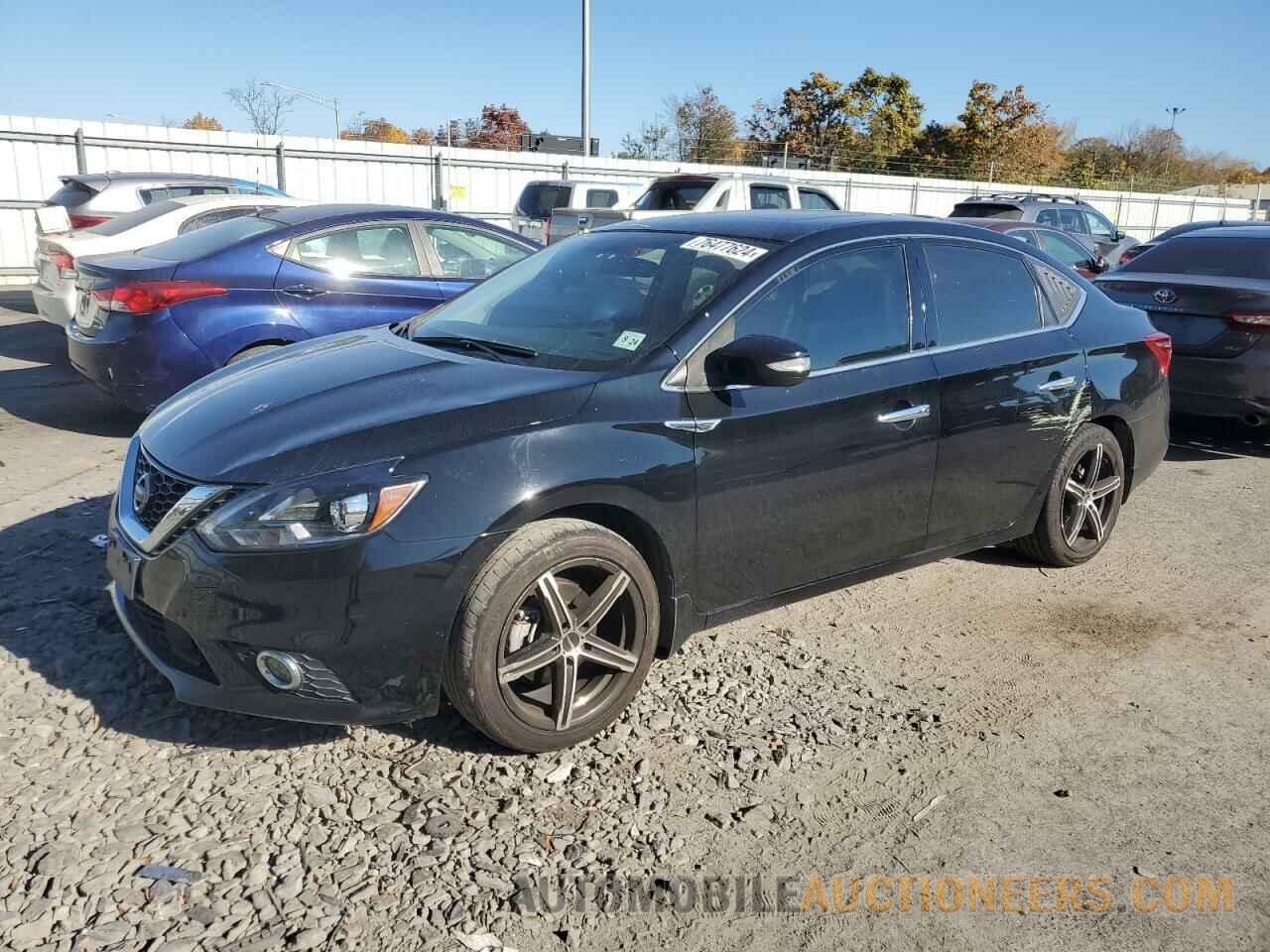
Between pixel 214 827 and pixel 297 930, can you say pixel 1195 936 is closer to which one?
pixel 297 930

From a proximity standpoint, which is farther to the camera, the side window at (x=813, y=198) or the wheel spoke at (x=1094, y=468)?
the side window at (x=813, y=198)

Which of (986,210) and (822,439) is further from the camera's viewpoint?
(986,210)

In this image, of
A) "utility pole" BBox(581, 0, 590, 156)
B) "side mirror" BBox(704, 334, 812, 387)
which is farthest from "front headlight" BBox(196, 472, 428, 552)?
"utility pole" BBox(581, 0, 590, 156)

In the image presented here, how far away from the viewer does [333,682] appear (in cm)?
291

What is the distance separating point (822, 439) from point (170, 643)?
2.30 metres

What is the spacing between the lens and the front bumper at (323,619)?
9.30 ft

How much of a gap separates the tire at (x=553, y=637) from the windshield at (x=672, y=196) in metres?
10.4

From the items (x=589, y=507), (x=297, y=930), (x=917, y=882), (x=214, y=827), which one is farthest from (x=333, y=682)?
(x=917, y=882)

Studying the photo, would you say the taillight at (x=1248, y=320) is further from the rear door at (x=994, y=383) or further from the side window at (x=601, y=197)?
the side window at (x=601, y=197)

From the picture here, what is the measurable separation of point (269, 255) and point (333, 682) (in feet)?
14.5

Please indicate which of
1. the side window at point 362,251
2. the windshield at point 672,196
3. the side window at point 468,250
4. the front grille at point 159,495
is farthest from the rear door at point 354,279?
the windshield at point 672,196

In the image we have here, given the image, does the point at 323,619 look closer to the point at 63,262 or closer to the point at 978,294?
the point at 978,294

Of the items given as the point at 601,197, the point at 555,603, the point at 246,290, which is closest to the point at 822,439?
the point at 555,603

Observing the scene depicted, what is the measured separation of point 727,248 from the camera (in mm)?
3930
